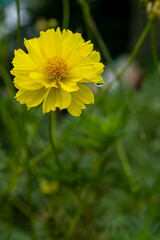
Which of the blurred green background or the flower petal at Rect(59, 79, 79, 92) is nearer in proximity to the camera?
the flower petal at Rect(59, 79, 79, 92)

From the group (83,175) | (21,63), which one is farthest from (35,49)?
(83,175)

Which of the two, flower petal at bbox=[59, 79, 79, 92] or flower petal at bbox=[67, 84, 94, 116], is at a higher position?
flower petal at bbox=[59, 79, 79, 92]

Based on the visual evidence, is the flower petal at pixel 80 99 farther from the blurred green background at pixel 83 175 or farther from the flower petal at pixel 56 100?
the blurred green background at pixel 83 175

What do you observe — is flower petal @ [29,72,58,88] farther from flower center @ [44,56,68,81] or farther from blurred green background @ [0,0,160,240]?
blurred green background @ [0,0,160,240]

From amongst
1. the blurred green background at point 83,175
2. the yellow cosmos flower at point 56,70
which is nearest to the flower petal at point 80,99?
the yellow cosmos flower at point 56,70

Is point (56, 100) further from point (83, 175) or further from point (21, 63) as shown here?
point (83, 175)

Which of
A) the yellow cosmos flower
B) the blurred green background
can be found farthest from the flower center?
the blurred green background

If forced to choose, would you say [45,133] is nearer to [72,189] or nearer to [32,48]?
[72,189]

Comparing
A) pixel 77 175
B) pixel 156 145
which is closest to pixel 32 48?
pixel 77 175
